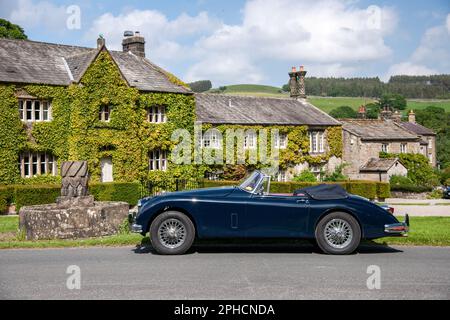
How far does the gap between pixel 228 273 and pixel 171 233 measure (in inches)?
73.0

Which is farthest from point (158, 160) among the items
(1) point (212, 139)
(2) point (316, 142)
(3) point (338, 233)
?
(3) point (338, 233)

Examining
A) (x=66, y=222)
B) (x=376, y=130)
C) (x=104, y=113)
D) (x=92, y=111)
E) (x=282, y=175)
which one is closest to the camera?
(x=66, y=222)

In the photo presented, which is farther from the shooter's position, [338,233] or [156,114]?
[156,114]

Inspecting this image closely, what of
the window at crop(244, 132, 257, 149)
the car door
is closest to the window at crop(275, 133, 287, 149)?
the window at crop(244, 132, 257, 149)

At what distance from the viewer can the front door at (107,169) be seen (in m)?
28.3

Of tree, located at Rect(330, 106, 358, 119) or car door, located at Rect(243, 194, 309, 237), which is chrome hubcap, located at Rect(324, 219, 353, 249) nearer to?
car door, located at Rect(243, 194, 309, 237)

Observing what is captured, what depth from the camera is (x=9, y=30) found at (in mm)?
41156

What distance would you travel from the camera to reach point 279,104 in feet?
139

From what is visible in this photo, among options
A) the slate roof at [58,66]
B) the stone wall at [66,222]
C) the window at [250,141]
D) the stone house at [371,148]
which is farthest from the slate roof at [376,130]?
the stone wall at [66,222]

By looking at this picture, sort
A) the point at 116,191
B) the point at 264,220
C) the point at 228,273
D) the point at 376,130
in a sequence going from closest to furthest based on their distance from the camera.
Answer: the point at 228,273 < the point at 264,220 < the point at 116,191 < the point at 376,130

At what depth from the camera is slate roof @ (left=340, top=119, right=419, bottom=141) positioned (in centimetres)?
4447

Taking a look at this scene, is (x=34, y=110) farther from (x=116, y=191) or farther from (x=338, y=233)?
(x=338, y=233)

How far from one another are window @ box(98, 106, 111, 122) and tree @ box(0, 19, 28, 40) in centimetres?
1724
